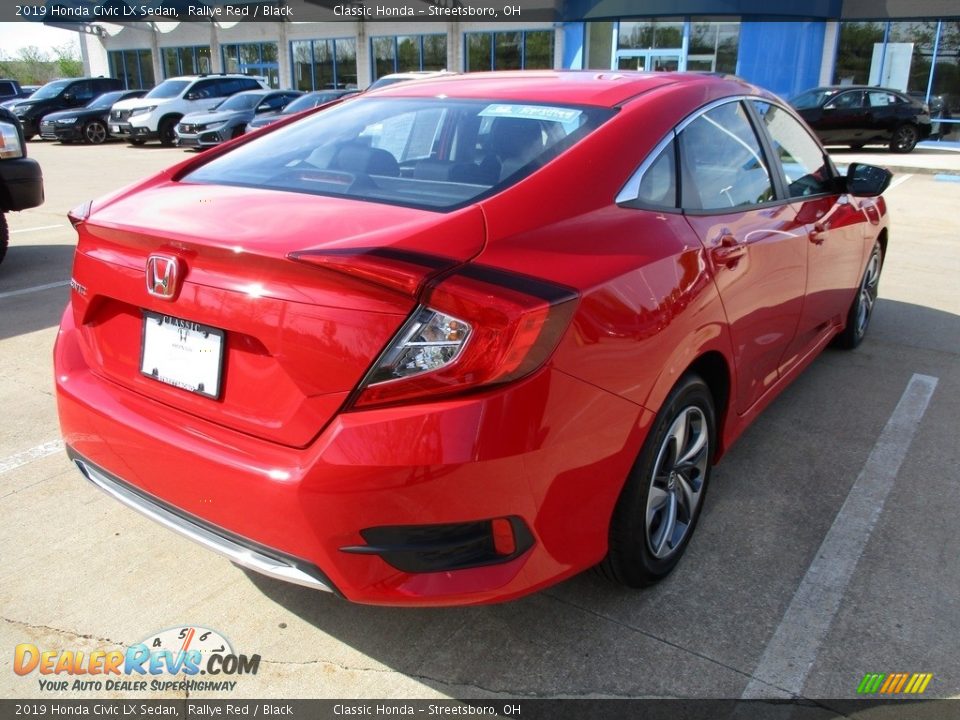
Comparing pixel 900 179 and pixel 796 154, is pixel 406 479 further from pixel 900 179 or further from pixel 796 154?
pixel 900 179

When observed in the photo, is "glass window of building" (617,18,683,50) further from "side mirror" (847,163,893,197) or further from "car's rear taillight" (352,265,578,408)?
"car's rear taillight" (352,265,578,408)

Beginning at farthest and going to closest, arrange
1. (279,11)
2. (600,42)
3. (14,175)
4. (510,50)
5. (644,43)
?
(279,11) < (510,50) < (600,42) < (644,43) < (14,175)

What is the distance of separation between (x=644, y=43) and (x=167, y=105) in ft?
47.5

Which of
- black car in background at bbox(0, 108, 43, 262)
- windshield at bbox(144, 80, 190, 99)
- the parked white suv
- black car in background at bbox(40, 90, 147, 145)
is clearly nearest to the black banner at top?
the parked white suv

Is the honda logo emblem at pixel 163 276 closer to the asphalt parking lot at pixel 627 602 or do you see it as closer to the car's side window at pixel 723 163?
the asphalt parking lot at pixel 627 602

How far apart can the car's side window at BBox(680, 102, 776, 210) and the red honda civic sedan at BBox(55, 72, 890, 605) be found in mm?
16

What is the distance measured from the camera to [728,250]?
8.98 feet

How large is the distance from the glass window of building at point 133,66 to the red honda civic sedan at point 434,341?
138 feet

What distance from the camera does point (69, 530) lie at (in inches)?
119

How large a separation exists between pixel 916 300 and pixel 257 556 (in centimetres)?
597

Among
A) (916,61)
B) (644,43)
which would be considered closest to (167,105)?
(644,43)

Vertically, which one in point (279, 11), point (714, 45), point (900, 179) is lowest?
point (900, 179)

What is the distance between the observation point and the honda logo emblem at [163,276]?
2.13 m

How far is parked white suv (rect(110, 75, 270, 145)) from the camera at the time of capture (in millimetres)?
20594
